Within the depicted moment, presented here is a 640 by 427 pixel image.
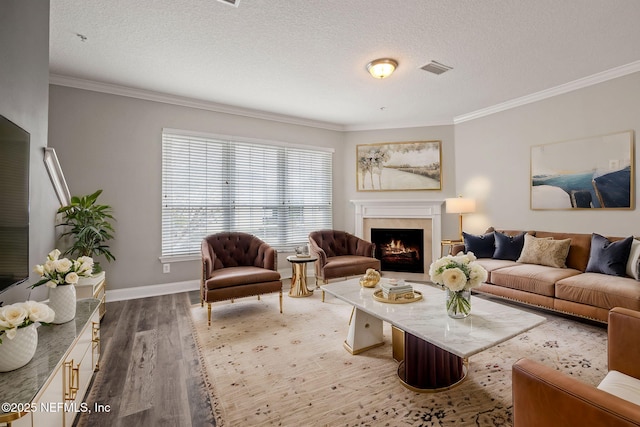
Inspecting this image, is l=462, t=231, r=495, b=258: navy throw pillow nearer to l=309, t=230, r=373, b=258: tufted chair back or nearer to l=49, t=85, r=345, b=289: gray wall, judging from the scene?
l=309, t=230, r=373, b=258: tufted chair back

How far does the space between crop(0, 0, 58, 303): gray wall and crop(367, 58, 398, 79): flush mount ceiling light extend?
9.58 feet

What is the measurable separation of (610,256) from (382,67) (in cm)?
322

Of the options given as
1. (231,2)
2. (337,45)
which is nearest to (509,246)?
(337,45)

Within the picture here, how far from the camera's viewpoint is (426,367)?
2057mm

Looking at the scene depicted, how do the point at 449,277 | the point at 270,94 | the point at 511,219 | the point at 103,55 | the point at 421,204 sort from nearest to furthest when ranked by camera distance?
the point at 449,277
the point at 103,55
the point at 270,94
the point at 511,219
the point at 421,204

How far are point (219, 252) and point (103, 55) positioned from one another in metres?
2.57

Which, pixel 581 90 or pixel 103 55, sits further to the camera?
pixel 581 90

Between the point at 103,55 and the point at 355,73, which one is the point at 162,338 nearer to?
the point at 103,55

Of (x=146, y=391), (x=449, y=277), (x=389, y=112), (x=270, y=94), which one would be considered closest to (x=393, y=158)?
(x=389, y=112)

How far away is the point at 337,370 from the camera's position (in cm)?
231

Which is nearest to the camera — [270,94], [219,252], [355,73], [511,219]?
[355,73]

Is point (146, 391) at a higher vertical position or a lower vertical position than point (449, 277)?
lower

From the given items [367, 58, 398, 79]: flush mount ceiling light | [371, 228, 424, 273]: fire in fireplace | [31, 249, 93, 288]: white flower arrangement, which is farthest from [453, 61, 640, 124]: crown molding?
[31, 249, 93, 288]: white flower arrangement

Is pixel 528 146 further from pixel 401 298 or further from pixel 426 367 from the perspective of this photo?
pixel 426 367
